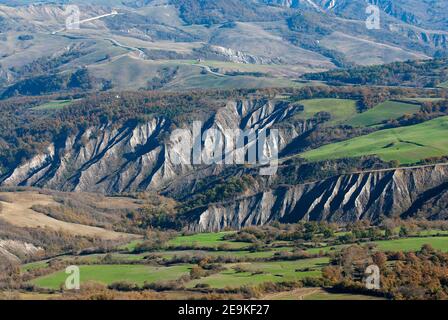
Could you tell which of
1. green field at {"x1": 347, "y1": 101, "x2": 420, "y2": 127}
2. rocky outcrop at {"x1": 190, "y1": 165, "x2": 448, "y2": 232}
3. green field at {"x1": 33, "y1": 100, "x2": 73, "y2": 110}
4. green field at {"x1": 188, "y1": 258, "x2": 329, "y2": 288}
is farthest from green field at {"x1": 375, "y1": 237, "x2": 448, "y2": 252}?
green field at {"x1": 33, "y1": 100, "x2": 73, "y2": 110}

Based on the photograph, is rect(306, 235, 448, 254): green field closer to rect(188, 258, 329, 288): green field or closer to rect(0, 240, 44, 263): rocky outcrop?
rect(188, 258, 329, 288): green field

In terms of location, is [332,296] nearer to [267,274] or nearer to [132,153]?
[267,274]

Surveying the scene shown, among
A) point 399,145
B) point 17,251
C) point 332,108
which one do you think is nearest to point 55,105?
point 332,108
